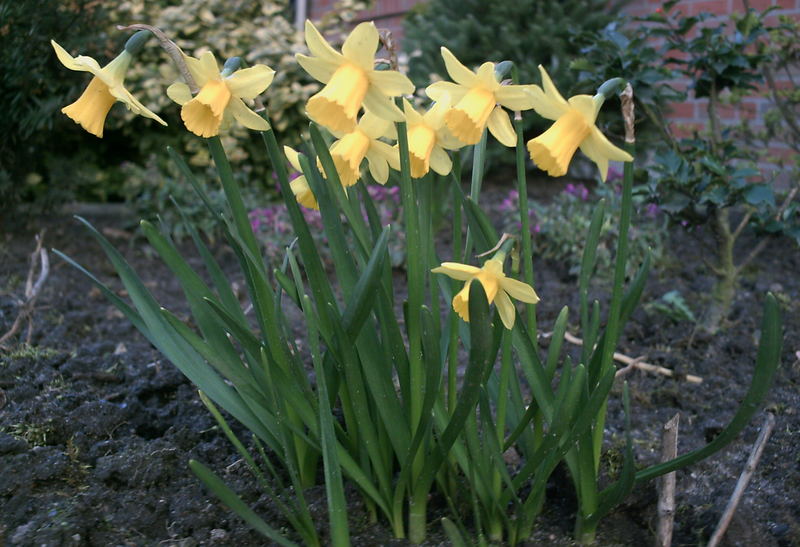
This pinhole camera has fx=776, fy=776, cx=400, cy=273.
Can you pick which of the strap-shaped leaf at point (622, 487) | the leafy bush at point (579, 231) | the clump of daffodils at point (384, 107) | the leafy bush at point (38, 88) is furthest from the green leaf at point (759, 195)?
the leafy bush at point (38, 88)

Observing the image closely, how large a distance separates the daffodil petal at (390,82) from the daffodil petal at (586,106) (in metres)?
0.20

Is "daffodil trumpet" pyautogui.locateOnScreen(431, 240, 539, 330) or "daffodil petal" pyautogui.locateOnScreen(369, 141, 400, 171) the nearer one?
"daffodil trumpet" pyautogui.locateOnScreen(431, 240, 539, 330)

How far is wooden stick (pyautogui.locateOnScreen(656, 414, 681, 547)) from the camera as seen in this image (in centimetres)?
123

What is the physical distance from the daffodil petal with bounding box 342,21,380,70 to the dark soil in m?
0.76

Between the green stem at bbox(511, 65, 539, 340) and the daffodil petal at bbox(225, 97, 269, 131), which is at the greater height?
the daffodil petal at bbox(225, 97, 269, 131)

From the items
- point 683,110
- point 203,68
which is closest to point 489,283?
point 203,68

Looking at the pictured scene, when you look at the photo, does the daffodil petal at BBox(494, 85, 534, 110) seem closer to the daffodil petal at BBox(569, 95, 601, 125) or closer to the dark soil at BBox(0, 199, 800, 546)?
the daffodil petal at BBox(569, 95, 601, 125)

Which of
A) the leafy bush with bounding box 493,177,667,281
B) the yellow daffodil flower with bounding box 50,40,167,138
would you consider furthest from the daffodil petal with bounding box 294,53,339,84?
the leafy bush with bounding box 493,177,667,281

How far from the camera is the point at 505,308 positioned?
1.03 meters

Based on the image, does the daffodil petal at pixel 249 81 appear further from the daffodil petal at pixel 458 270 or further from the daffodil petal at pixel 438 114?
the daffodil petal at pixel 458 270

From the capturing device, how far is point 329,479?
109 cm

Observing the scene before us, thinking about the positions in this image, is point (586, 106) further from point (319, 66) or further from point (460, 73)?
point (319, 66)

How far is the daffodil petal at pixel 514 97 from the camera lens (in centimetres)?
98

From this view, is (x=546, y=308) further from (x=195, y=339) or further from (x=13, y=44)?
(x=13, y=44)
